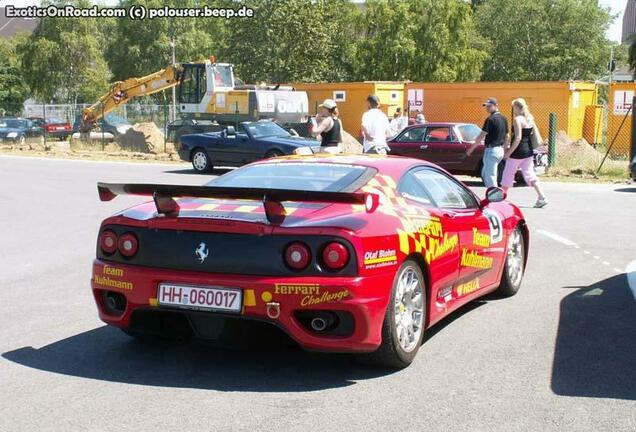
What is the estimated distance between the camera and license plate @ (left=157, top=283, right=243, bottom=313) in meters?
4.98

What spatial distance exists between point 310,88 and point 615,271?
30012 mm

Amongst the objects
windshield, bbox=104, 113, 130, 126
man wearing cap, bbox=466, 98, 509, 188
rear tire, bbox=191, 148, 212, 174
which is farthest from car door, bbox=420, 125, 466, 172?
windshield, bbox=104, 113, 130, 126

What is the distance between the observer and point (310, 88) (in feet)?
125

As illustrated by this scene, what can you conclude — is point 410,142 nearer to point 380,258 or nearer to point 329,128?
point 329,128

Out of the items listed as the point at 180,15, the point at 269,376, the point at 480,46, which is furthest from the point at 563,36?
the point at 269,376

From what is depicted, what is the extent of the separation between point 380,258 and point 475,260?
1729 millimetres

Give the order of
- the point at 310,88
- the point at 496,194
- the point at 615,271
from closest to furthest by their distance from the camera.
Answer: the point at 496,194
the point at 615,271
the point at 310,88

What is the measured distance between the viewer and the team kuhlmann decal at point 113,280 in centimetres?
532

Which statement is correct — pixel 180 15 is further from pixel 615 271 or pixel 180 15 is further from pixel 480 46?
pixel 615 271

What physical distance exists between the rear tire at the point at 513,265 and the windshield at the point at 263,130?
602 inches

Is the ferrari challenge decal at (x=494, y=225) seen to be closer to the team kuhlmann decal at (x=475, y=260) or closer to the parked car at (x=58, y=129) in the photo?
the team kuhlmann decal at (x=475, y=260)

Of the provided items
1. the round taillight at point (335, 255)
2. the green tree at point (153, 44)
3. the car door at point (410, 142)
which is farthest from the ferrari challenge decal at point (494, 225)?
the green tree at point (153, 44)

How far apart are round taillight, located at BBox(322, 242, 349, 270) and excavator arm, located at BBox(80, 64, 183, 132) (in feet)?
103

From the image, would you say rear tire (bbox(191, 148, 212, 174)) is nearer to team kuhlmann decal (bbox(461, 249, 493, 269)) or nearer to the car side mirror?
the car side mirror
